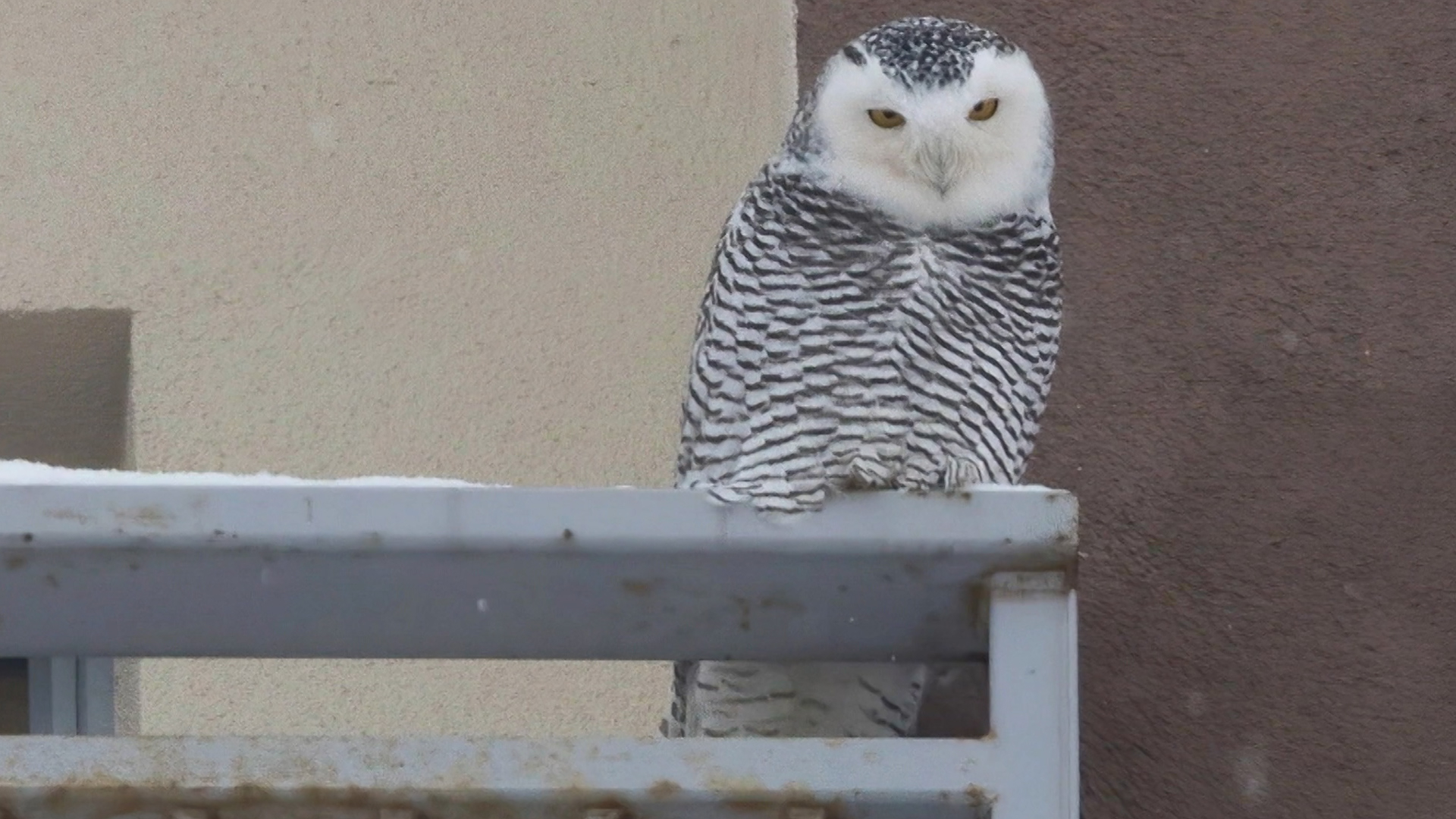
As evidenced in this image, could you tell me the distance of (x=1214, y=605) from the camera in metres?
3.78

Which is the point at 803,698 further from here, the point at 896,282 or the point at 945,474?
the point at 896,282

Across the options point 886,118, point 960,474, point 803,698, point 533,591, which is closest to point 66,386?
point 803,698

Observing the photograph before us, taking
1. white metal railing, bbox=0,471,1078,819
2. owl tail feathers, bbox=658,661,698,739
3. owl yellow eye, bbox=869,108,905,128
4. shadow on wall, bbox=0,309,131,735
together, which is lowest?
owl tail feathers, bbox=658,661,698,739

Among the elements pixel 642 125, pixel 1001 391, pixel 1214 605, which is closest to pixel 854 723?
pixel 1001 391

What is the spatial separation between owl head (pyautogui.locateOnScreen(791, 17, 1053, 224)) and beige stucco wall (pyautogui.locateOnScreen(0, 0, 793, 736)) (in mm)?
1064

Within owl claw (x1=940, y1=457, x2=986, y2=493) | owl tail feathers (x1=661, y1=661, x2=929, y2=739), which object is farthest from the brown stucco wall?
owl claw (x1=940, y1=457, x2=986, y2=493)

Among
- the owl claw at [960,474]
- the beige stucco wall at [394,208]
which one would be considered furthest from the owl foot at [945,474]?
the beige stucco wall at [394,208]

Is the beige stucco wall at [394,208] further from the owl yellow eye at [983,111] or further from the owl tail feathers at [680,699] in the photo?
the owl yellow eye at [983,111]

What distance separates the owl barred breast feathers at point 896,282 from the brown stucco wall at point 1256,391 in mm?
865

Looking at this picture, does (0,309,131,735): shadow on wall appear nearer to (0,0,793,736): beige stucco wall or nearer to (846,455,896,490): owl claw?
(0,0,793,736): beige stucco wall

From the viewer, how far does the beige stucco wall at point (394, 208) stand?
4008 mm

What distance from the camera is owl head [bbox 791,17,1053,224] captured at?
2.88 meters

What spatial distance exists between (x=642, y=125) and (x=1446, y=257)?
1568mm

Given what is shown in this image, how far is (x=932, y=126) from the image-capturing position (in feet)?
9.43
